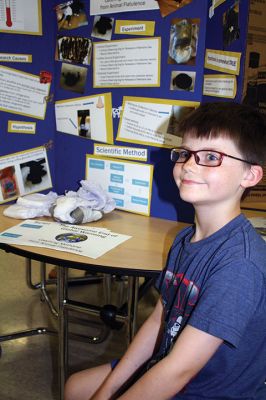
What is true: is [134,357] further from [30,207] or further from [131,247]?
[30,207]

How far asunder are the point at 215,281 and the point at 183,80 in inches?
32.8

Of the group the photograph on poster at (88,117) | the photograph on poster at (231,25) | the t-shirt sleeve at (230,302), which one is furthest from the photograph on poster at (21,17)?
the t-shirt sleeve at (230,302)

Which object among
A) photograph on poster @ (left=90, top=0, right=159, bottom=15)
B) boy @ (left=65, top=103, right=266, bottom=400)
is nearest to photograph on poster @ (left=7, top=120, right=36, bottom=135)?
photograph on poster @ (left=90, top=0, right=159, bottom=15)

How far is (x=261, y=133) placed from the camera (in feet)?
3.17

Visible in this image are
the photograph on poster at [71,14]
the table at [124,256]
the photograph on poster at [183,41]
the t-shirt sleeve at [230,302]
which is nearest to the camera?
the t-shirt sleeve at [230,302]

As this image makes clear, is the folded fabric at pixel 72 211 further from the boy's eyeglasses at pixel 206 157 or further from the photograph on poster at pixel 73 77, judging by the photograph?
the boy's eyeglasses at pixel 206 157

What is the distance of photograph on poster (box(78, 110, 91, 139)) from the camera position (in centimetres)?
171

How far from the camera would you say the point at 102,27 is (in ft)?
5.28

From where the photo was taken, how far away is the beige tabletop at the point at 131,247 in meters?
1.18

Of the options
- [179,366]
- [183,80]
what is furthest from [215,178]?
[183,80]

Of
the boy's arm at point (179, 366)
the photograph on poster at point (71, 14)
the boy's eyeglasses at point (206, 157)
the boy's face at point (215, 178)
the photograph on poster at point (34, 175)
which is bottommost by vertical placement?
the boy's arm at point (179, 366)

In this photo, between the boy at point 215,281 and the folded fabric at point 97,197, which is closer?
the boy at point 215,281

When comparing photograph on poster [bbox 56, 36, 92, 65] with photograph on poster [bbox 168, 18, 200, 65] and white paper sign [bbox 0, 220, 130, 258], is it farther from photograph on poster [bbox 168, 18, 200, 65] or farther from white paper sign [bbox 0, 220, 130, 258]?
white paper sign [bbox 0, 220, 130, 258]

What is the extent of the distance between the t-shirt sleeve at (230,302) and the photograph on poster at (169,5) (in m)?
0.95
